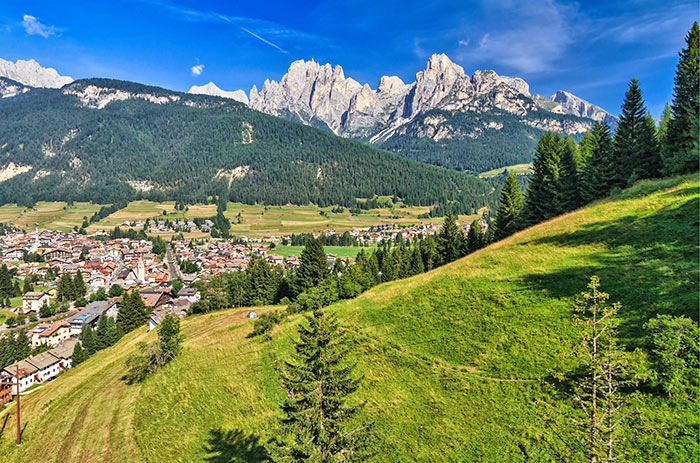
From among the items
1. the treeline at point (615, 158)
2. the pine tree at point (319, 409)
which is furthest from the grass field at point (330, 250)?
the pine tree at point (319, 409)

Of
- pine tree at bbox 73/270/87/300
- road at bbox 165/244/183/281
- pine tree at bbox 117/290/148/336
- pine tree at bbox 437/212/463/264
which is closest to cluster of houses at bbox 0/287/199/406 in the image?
pine tree at bbox 117/290/148/336

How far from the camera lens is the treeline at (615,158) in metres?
44.9

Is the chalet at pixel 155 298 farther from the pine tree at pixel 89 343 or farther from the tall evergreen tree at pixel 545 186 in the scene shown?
the tall evergreen tree at pixel 545 186

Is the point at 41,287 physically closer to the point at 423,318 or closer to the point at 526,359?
the point at 423,318

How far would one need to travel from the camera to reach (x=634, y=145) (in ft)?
167

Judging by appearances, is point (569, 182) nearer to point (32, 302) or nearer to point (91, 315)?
point (91, 315)

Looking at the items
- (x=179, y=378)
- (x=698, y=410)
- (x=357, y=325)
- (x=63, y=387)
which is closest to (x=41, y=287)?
(x=63, y=387)

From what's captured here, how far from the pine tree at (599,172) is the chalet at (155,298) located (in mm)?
116864

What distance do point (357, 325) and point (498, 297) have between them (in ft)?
42.3

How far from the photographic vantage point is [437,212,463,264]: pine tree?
7275cm

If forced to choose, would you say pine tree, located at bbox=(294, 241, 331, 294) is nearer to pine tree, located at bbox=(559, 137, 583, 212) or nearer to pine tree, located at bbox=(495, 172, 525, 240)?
pine tree, located at bbox=(495, 172, 525, 240)

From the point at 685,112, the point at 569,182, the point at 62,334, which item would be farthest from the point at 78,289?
the point at 685,112

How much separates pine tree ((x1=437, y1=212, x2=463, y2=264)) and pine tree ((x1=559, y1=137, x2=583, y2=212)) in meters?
20.3

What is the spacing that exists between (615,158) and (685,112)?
900cm
